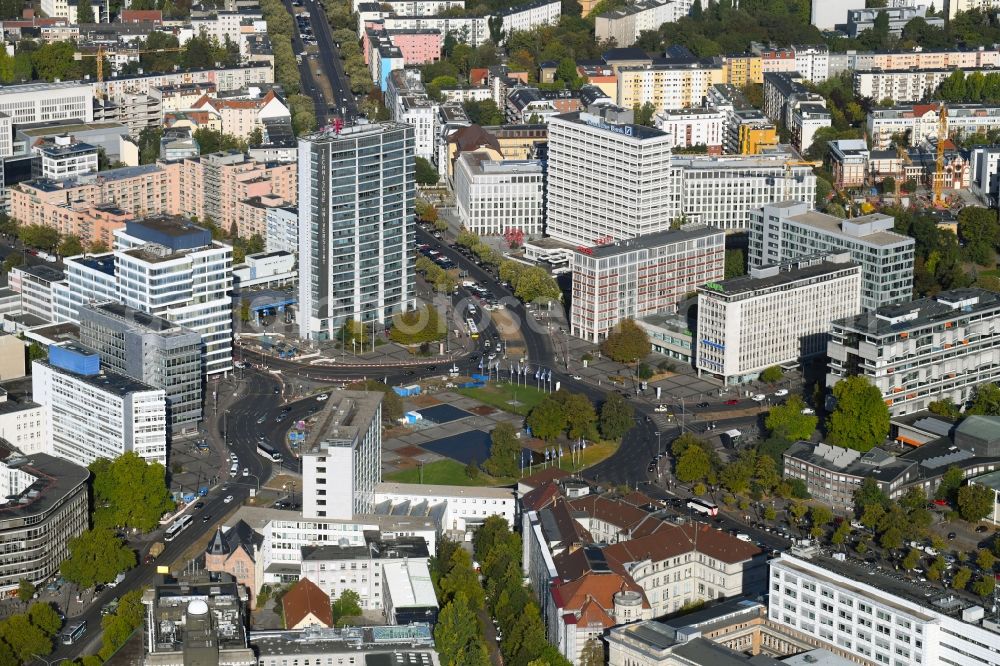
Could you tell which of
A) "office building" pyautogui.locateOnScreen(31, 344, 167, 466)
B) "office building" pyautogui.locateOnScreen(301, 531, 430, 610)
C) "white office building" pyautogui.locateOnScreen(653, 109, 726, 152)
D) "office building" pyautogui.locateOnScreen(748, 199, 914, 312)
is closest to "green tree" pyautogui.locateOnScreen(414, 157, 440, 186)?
"white office building" pyautogui.locateOnScreen(653, 109, 726, 152)

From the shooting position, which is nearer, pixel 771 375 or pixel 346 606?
pixel 346 606

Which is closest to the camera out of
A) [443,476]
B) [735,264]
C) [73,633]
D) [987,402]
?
[73,633]

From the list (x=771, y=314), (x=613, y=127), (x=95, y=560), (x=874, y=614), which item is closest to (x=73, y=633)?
(x=95, y=560)

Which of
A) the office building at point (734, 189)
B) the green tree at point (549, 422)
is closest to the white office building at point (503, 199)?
the office building at point (734, 189)

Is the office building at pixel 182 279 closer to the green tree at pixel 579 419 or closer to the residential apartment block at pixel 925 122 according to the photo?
the green tree at pixel 579 419

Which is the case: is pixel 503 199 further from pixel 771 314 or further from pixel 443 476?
pixel 443 476
